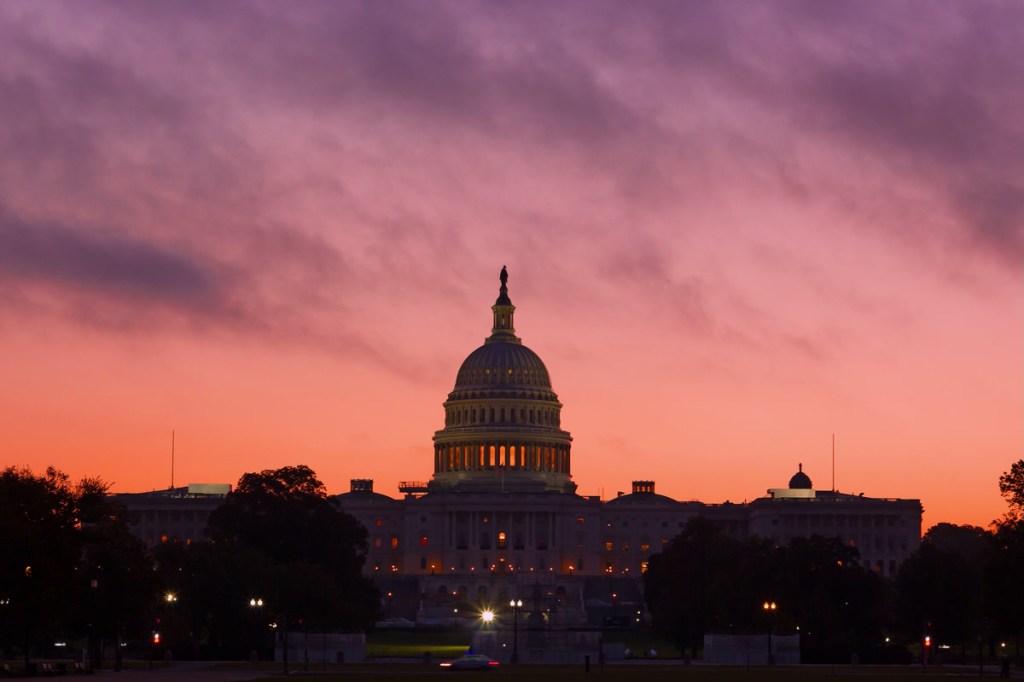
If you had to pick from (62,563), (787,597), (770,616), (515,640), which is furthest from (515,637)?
(62,563)

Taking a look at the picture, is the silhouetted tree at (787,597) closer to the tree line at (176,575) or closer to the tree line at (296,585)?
the tree line at (296,585)

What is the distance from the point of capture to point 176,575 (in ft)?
522

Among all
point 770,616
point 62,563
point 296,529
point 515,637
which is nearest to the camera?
point 62,563

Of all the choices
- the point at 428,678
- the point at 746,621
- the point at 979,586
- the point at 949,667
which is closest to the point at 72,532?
the point at 428,678

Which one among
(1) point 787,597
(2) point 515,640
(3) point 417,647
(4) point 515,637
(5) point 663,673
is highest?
(1) point 787,597

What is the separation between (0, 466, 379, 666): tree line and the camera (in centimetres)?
11375

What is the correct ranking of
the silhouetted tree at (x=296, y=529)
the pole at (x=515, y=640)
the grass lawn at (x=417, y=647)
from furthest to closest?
the silhouetted tree at (x=296, y=529), the grass lawn at (x=417, y=647), the pole at (x=515, y=640)

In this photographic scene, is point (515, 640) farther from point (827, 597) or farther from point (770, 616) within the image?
point (827, 597)

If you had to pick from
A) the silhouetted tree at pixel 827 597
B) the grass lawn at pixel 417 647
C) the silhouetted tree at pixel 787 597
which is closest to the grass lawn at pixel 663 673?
the grass lawn at pixel 417 647

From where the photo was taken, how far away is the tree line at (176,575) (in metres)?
114

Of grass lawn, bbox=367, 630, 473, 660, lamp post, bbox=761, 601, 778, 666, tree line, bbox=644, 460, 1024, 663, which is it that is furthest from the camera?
tree line, bbox=644, 460, 1024, 663

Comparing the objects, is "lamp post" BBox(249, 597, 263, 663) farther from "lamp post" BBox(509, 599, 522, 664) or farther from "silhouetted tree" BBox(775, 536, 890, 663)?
"silhouetted tree" BBox(775, 536, 890, 663)

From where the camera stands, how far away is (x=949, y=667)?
454ft

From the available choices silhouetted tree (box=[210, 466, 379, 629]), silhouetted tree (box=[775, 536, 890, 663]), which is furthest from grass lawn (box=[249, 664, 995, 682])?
silhouetted tree (box=[210, 466, 379, 629])
